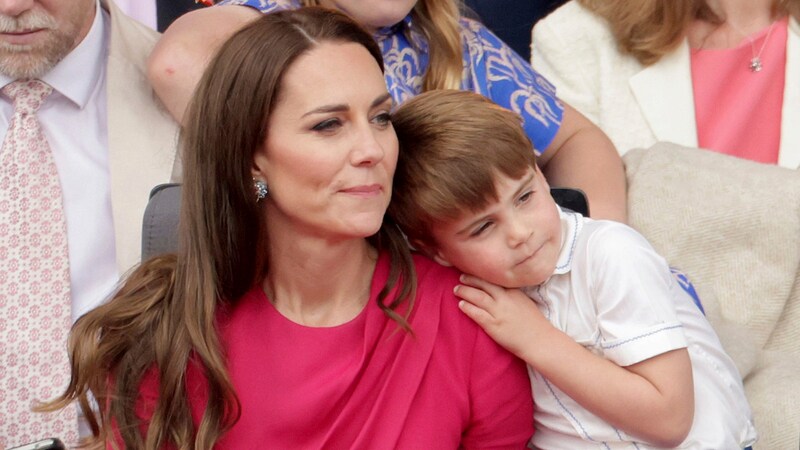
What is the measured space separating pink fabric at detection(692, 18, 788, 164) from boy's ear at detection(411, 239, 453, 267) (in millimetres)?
1049

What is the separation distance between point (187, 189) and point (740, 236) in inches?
38.0

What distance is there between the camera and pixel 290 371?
1748 mm

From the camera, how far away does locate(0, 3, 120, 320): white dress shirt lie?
216 centimetres

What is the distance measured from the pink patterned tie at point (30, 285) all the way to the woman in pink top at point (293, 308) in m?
0.32

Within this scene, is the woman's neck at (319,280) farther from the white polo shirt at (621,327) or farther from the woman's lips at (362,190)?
the white polo shirt at (621,327)

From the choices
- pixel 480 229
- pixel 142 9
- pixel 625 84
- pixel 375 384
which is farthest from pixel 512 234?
pixel 142 9

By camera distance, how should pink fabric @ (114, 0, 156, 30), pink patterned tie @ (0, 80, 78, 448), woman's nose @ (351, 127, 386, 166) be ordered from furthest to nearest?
pink fabric @ (114, 0, 156, 30) < pink patterned tie @ (0, 80, 78, 448) < woman's nose @ (351, 127, 386, 166)

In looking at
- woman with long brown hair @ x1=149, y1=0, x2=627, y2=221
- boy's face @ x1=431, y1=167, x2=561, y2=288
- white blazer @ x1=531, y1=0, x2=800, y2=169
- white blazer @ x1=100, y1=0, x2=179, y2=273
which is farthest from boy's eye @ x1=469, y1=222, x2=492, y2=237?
white blazer @ x1=531, y1=0, x2=800, y2=169

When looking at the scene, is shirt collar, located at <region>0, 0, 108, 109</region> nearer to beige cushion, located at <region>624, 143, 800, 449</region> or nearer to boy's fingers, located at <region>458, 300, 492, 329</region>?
boy's fingers, located at <region>458, 300, 492, 329</region>

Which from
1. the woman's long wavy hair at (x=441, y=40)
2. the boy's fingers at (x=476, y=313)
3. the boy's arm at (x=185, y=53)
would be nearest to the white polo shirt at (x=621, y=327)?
the boy's fingers at (x=476, y=313)

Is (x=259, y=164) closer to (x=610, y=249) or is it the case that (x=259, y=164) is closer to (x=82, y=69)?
(x=610, y=249)

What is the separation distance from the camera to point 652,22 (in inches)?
103

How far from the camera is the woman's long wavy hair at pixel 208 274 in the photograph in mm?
1700

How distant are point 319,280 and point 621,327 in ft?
1.41
